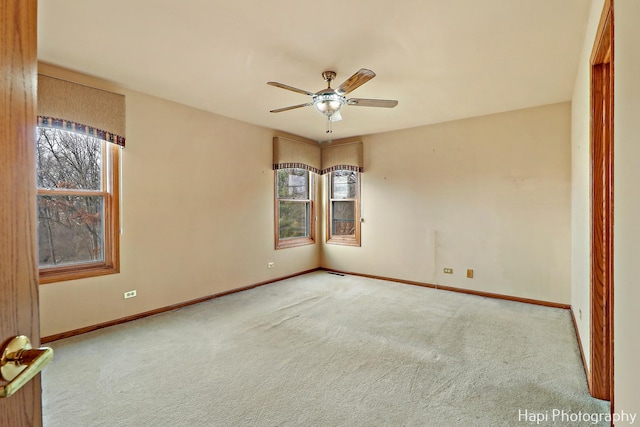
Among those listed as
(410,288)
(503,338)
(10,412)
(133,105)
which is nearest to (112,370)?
(10,412)

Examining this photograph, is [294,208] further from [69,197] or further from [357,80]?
[357,80]

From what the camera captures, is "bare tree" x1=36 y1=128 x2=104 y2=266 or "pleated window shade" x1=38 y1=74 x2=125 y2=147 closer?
"pleated window shade" x1=38 y1=74 x2=125 y2=147

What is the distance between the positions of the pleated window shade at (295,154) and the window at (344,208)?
18.8 inches

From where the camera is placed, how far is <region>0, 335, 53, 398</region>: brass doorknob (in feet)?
1.72

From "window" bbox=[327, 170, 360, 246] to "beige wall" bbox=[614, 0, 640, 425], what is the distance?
451 centimetres

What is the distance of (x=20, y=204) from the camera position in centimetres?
60

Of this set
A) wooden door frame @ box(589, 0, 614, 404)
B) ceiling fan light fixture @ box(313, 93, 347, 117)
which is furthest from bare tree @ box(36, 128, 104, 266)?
wooden door frame @ box(589, 0, 614, 404)

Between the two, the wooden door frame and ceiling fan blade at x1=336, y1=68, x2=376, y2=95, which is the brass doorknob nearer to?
ceiling fan blade at x1=336, y1=68, x2=376, y2=95

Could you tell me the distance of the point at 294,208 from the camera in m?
5.82

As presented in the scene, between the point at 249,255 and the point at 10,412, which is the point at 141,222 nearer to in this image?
the point at 249,255

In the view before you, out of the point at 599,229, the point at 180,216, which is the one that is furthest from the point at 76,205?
the point at 599,229

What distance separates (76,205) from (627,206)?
4144 mm

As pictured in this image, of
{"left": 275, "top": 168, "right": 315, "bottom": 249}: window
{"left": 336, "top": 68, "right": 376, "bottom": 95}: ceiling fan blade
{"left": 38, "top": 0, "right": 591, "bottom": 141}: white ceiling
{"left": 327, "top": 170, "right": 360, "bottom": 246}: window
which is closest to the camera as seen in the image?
{"left": 38, "top": 0, "right": 591, "bottom": 141}: white ceiling

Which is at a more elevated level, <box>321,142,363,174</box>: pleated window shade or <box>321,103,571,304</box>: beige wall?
<box>321,142,363,174</box>: pleated window shade
